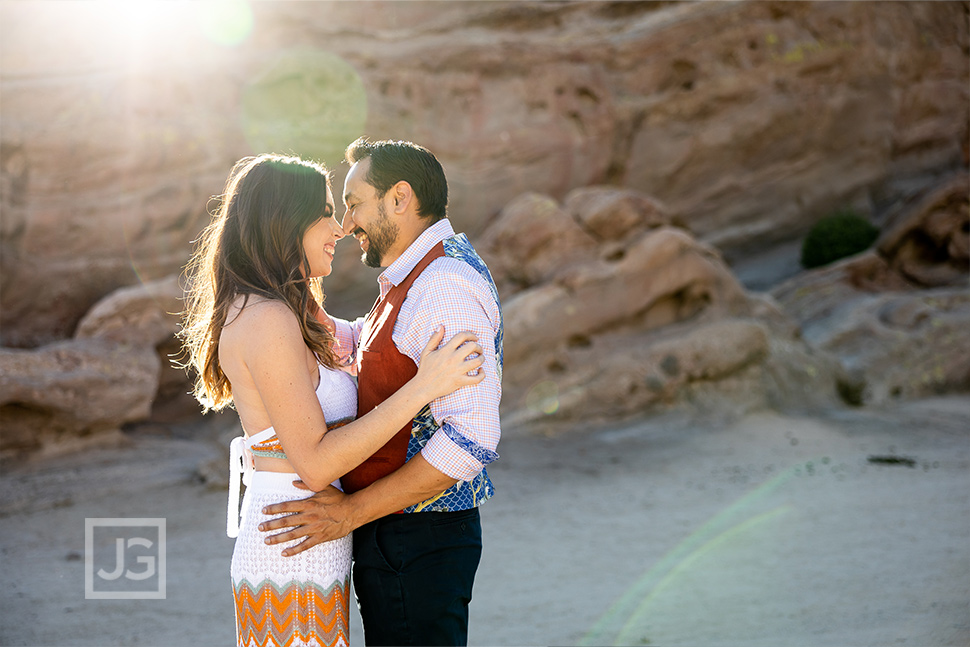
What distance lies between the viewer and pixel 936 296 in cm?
1249

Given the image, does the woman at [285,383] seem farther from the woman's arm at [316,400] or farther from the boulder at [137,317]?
the boulder at [137,317]

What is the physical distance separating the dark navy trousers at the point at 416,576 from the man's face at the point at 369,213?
0.82 metres

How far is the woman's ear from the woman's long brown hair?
0.70ft

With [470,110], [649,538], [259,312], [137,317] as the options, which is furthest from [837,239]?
[259,312]

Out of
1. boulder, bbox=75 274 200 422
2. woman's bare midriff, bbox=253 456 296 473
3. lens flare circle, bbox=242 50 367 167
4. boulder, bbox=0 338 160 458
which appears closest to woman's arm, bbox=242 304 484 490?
woman's bare midriff, bbox=253 456 296 473

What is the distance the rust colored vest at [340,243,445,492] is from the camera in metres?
2.25

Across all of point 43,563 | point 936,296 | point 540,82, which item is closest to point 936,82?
point 936,296

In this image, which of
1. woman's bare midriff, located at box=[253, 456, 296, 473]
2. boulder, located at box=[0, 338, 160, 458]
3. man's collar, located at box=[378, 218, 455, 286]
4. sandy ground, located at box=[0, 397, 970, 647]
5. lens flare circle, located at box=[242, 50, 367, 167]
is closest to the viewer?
woman's bare midriff, located at box=[253, 456, 296, 473]

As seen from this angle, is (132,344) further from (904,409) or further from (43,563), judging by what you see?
(904,409)

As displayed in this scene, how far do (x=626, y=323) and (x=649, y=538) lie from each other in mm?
4415

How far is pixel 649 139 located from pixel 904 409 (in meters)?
8.17

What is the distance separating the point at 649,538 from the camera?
6453mm

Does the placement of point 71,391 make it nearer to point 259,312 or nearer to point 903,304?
point 259,312

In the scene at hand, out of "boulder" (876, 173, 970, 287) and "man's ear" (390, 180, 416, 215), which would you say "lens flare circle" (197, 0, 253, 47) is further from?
"boulder" (876, 173, 970, 287)
